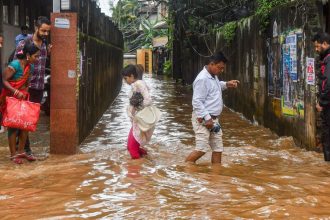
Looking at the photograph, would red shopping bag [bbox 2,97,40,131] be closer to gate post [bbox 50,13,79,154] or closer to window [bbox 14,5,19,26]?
gate post [bbox 50,13,79,154]

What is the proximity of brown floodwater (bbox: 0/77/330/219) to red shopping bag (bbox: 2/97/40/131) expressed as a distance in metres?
0.58

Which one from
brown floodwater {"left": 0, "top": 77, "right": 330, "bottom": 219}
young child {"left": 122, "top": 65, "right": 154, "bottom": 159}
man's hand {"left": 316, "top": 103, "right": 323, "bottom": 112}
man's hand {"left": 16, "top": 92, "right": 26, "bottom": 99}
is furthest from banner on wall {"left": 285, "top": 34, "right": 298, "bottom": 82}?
man's hand {"left": 16, "top": 92, "right": 26, "bottom": 99}

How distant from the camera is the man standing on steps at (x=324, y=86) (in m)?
7.72

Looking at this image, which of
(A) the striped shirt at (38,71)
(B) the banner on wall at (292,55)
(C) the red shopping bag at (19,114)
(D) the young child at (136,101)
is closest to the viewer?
(C) the red shopping bag at (19,114)

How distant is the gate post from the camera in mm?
8875

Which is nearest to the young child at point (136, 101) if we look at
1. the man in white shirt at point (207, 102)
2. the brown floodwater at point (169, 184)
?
the brown floodwater at point (169, 184)

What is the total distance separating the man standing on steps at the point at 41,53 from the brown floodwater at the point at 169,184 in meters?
1.03

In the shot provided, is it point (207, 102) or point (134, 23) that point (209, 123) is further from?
point (134, 23)

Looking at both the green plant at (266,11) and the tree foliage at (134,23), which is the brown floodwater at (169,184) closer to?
the green plant at (266,11)

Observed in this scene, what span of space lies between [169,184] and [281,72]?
194 inches

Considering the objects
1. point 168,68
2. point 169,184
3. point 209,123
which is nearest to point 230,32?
point 209,123

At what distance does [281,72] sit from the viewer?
35.3 feet

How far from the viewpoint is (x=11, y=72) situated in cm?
796

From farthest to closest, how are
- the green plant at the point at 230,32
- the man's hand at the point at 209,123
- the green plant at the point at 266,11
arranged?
the green plant at the point at 230,32, the green plant at the point at 266,11, the man's hand at the point at 209,123
